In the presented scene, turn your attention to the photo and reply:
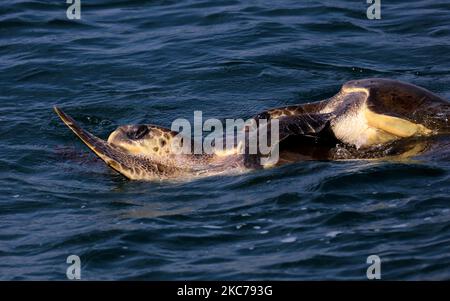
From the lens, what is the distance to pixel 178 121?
10.6 m

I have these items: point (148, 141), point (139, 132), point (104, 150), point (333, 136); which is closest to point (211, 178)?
point (148, 141)

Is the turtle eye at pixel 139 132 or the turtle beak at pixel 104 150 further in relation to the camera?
the turtle eye at pixel 139 132

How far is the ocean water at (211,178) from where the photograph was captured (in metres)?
6.59

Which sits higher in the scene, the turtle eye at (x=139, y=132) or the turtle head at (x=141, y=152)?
the turtle eye at (x=139, y=132)

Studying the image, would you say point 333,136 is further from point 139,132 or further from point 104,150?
point 104,150

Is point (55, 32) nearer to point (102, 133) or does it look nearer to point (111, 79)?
point (111, 79)

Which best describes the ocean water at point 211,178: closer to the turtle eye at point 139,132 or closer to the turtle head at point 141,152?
the turtle head at point 141,152

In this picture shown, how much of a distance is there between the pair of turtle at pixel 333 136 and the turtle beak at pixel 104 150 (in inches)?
0.4

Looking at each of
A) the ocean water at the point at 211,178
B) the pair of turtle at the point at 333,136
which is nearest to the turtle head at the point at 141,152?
the pair of turtle at the point at 333,136

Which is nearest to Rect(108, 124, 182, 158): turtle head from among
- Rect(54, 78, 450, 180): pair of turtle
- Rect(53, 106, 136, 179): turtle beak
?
Rect(54, 78, 450, 180): pair of turtle

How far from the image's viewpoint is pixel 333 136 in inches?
349
